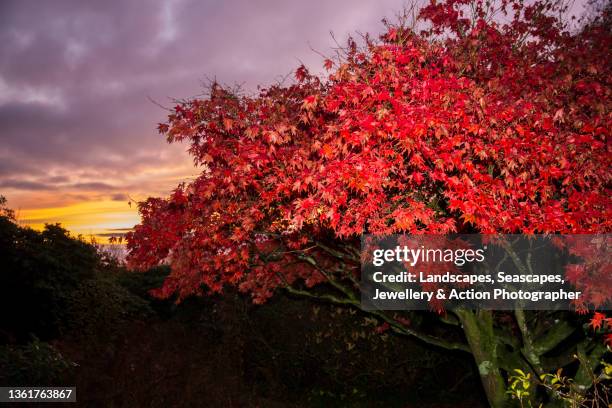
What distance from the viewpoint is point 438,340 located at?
31.6 ft

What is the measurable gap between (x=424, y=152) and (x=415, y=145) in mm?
207

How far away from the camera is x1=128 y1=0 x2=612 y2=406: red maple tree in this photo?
5707mm

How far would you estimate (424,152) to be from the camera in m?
5.68

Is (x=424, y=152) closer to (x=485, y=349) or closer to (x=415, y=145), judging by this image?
(x=415, y=145)

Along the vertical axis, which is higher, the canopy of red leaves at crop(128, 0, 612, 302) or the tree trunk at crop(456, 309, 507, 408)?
the canopy of red leaves at crop(128, 0, 612, 302)

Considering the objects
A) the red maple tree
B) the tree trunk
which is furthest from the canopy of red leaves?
the tree trunk

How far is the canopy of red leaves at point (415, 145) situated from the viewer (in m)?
5.69

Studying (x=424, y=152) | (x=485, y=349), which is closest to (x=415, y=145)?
(x=424, y=152)

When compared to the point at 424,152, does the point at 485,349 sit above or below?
below

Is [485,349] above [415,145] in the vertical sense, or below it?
below

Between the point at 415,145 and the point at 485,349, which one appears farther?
the point at 485,349

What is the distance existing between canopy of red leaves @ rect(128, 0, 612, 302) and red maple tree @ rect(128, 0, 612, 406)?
25 mm

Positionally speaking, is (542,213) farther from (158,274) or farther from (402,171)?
(158,274)

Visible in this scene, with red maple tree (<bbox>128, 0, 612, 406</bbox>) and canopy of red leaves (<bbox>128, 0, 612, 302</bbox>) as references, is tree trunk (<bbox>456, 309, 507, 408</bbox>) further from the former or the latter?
canopy of red leaves (<bbox>128, 0, 612, 302</bbox>)
